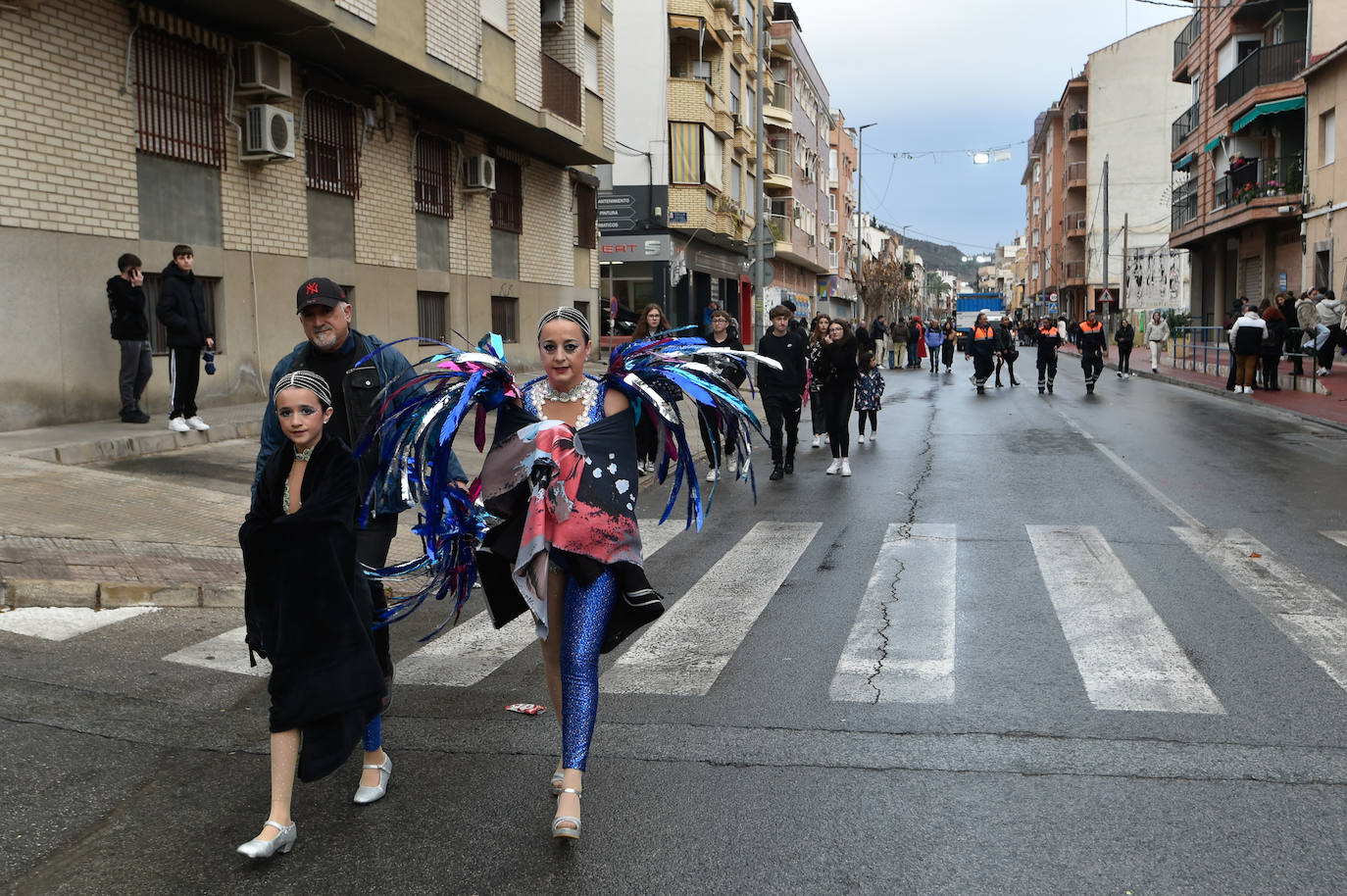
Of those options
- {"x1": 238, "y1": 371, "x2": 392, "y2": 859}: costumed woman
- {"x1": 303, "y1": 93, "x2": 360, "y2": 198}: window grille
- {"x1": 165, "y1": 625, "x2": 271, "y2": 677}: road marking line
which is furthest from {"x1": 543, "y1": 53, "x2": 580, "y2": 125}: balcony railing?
{"x1": 238, "y1": 371, "x2": 392, "y2": 859}: costumed woman

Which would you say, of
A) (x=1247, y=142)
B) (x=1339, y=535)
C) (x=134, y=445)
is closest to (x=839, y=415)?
(x=1339, y=535)

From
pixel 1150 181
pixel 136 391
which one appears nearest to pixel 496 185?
pixel 136 391

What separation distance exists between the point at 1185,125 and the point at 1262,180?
33.8 ft

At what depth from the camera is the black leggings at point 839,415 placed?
12.5 metres

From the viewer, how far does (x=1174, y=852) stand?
3506mm

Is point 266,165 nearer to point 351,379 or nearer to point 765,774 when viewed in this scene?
point 351,379

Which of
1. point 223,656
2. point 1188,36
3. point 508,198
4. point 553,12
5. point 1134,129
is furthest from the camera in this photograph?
point 1134,129

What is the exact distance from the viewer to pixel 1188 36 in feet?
141

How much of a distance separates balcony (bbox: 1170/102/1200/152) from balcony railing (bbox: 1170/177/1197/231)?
1659 millimetres

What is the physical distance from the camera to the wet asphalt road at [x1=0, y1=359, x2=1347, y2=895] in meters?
3.47

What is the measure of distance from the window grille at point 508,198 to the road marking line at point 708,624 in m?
14.2

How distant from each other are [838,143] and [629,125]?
43.9m

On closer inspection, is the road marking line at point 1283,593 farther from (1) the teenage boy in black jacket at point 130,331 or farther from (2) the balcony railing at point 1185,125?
(2) the balcony railing at point 1185,125

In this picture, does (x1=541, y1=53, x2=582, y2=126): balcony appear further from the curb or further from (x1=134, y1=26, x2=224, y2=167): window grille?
the curb
